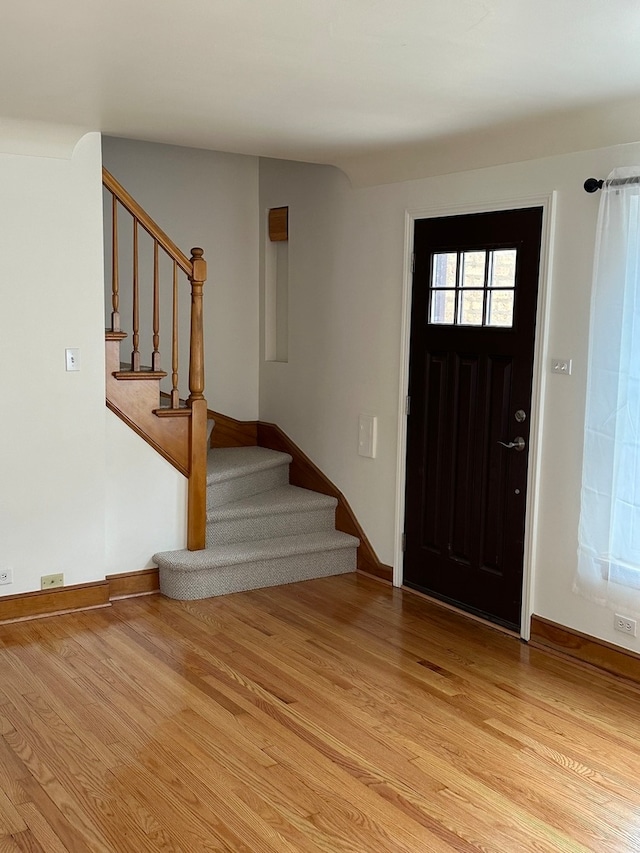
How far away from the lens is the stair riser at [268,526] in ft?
16.6

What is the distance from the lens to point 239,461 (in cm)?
560

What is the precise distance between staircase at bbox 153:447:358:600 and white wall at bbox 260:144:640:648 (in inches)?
10.2

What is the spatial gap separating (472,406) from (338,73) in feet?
6.35

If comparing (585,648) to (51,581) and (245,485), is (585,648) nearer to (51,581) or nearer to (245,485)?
(245,485)

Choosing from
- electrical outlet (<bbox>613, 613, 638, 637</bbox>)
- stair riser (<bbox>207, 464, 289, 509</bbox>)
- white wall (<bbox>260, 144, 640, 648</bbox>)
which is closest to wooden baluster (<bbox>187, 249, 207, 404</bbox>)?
stair riser (<bbox>207, 464, 289, 509</bbox>)

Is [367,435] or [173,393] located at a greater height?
[173,393]

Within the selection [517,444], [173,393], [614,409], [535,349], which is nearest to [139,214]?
[173,393]

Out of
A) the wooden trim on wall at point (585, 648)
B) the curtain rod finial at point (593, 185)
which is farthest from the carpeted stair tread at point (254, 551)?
the curtain rod finial at point (593, 185)

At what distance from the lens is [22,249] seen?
13.9ft

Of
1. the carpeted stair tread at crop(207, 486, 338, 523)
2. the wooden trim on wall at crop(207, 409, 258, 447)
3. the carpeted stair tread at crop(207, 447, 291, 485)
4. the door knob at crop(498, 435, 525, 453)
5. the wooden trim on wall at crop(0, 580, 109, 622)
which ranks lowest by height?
the wooden trim on wall at crop(0, 580, 109, 622)

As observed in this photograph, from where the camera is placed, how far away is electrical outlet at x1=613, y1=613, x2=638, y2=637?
3.75 metres

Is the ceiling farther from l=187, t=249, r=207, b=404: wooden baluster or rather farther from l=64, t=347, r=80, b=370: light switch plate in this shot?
l=64, t=347, r=80, b=370: light switch plate

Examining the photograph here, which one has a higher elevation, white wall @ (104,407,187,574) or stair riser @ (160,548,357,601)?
white wall @ (104,407,187,574)

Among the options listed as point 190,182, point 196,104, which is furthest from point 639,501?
point 190,182
